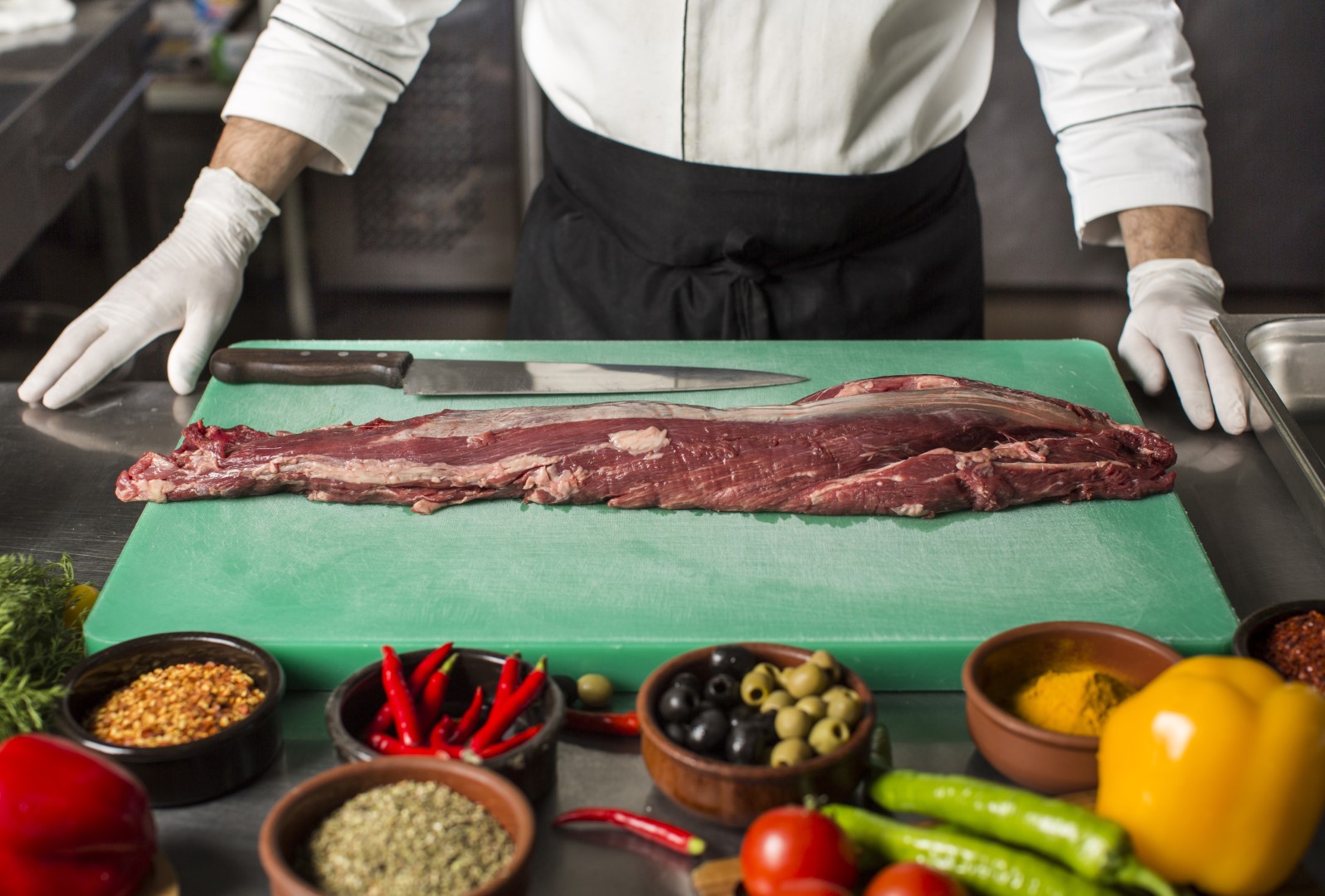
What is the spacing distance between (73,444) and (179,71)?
3.76 m

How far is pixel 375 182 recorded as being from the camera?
18.7ft

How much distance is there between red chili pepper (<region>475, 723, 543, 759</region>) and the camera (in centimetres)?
145

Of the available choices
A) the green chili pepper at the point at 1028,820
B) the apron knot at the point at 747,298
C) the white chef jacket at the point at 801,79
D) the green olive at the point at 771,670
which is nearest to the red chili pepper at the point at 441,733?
the green olive at the point at 771,670

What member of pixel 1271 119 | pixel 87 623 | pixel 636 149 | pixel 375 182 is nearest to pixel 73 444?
pixel 87 623

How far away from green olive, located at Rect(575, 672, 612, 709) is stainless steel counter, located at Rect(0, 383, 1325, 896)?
68mm

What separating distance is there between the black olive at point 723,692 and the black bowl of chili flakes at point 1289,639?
0.68 m

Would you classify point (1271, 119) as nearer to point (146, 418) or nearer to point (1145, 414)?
point (1145, 414)

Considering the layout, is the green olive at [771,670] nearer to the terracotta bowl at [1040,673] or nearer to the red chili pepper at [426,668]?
the terracotta bowl at [1040,673]

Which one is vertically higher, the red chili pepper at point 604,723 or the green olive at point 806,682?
the green olive at point 806,682

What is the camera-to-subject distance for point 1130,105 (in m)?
2.98

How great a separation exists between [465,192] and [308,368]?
332cm

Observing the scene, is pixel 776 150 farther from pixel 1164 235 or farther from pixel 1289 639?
pixel 1289 639

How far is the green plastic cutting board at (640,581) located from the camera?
5.90 feet

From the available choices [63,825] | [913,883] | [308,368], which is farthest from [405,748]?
[308,368]
